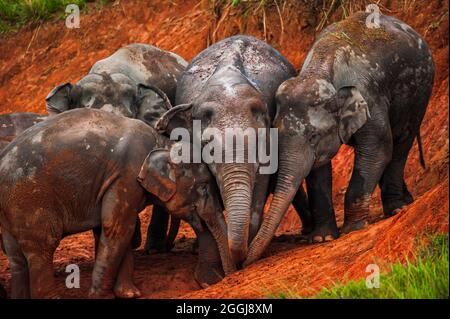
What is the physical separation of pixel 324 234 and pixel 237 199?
1621 mm

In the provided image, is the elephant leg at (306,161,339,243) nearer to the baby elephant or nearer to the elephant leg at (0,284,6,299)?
the baby elephant

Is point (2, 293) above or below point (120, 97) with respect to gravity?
below

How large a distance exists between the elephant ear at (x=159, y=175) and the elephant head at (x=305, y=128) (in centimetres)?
83

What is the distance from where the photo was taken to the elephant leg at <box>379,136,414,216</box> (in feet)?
38.0

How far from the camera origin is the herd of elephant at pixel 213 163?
367 inches

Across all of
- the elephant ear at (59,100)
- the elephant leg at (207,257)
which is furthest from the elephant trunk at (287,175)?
the elephant ear at (59,100)

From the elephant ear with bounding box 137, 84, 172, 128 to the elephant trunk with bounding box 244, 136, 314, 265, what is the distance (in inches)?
61.9

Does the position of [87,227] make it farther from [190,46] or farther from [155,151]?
[190,46]

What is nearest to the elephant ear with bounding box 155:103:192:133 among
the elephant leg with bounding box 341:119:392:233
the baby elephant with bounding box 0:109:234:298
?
the baby elephant with bounding box 0:109:234:298

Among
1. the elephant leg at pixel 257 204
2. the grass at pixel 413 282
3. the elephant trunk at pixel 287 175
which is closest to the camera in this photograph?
the grass at pixel 413 282

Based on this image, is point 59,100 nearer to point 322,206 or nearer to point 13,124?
point 13,124

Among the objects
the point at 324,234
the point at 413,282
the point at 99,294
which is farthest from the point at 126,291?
the point at 413,282

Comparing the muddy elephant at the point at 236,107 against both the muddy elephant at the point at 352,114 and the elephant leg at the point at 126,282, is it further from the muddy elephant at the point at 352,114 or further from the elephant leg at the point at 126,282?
the elephant leg at the point at 126,282

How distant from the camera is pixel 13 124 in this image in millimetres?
11188
